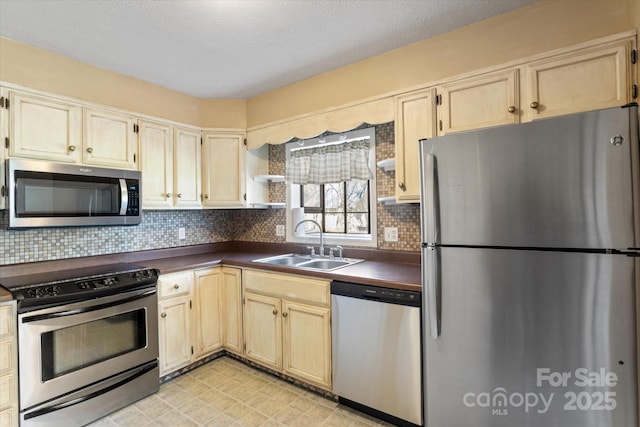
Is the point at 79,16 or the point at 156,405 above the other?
the point at 79,16

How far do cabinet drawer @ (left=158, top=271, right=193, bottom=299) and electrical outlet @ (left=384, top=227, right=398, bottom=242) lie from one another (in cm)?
165

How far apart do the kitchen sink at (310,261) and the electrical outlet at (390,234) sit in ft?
0.96

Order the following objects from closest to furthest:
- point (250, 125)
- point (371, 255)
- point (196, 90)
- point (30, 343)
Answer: point (30, 343), point (371, 255), point (196, 90), point (250, 125)

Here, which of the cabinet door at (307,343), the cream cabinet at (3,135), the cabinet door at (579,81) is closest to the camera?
the cabinet door at (579,81)

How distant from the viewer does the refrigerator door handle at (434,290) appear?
162 centimetres

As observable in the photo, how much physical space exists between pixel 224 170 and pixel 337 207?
1186 millimetres

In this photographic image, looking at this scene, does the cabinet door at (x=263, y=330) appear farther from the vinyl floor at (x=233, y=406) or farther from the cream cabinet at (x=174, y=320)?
the cream cabinet at (x=174, y=320)

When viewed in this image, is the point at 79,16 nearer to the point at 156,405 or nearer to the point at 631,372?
the point at 156,405

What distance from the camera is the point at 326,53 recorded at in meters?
2.34

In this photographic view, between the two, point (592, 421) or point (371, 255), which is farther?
point (371, 255)

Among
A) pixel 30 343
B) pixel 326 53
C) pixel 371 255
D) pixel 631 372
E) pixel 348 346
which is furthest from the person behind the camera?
pixel 371 255

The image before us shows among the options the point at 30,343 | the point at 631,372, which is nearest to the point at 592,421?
the point at 631,372

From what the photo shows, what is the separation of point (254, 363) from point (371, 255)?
135cm

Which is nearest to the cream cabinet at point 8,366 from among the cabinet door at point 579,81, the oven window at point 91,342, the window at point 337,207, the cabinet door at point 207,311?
the oven window at point 91,342
